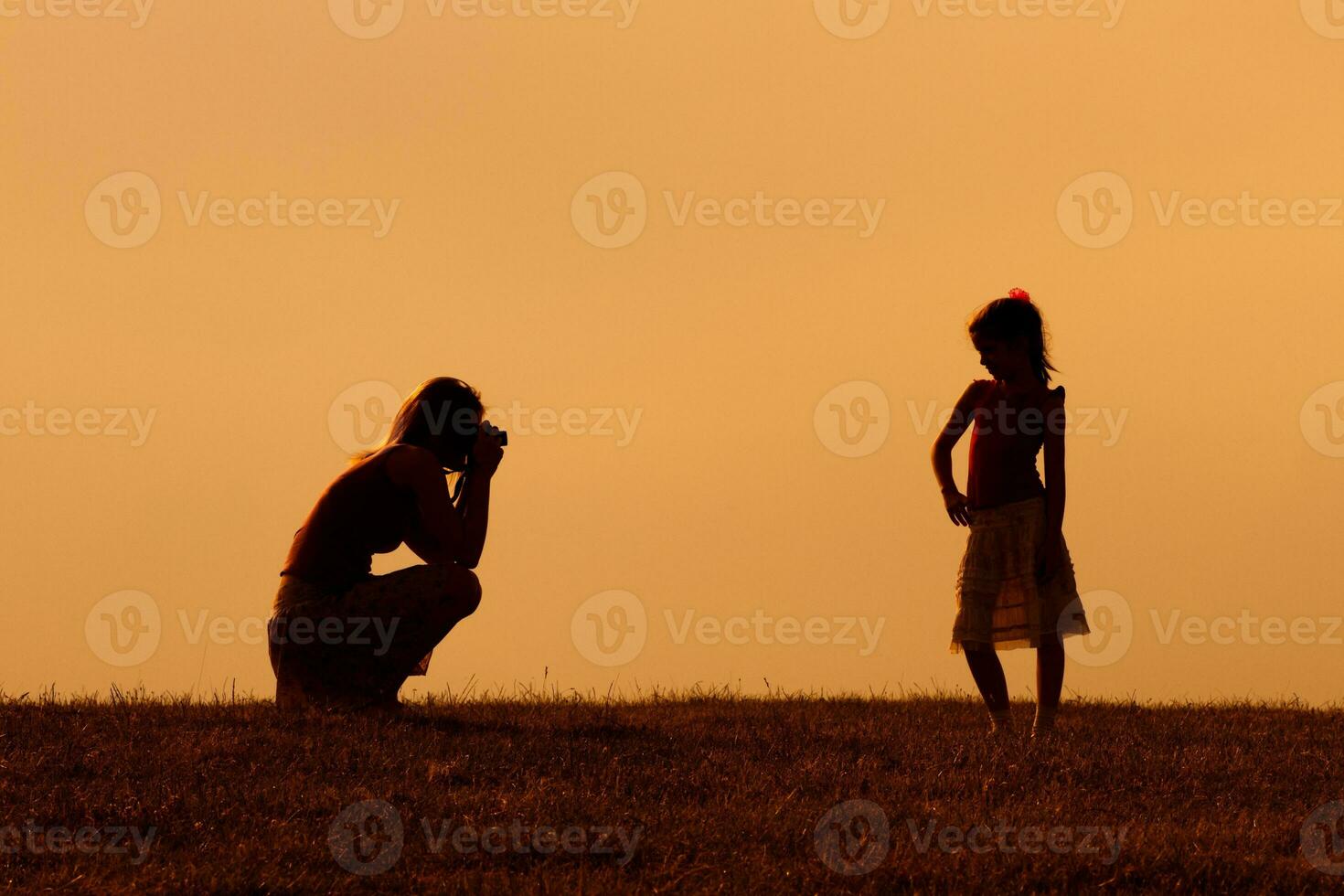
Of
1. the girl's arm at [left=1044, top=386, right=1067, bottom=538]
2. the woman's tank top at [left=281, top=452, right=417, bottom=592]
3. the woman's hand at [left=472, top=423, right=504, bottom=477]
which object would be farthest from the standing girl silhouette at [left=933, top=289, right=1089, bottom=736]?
the woman's tank top at [left=281, top=452, right=417, bottom=592]

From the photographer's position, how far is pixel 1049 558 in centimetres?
883

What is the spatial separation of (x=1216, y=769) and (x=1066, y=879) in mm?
2635

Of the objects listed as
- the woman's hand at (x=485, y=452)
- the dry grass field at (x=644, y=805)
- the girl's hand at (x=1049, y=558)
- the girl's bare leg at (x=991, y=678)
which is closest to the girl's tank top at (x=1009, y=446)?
the girl's hand at (x=1049, y=558)

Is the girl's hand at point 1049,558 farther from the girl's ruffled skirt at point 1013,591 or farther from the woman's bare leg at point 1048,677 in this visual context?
the woman's bare leg at point 1048,677

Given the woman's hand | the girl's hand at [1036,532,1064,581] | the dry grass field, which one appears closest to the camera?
the dry grass field

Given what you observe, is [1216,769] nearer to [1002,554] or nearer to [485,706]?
[1002,554]

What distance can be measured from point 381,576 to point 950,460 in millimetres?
3498

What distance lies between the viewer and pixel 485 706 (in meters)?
10.3

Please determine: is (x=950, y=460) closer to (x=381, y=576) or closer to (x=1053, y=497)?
(x=1053, y=497)

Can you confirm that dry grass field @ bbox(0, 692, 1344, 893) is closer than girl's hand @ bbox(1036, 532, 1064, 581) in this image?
Yes

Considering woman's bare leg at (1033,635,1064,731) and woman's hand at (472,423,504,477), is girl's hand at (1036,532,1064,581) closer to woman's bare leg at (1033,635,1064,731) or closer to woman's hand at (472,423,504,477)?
woman's bare leg at (1033,635,1064,731)

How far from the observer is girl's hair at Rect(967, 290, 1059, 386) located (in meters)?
8.96

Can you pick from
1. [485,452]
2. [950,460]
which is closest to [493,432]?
[485,452]

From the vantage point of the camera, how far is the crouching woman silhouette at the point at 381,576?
882 centimetres
